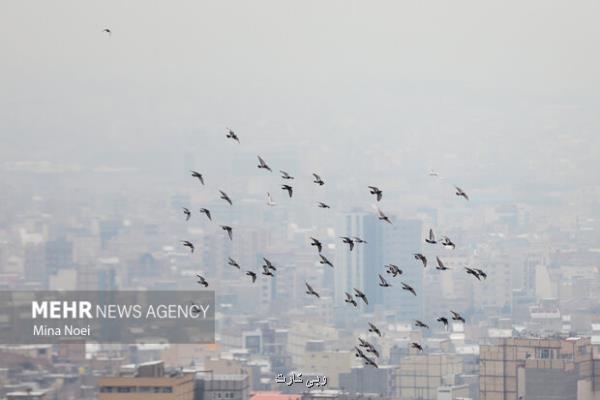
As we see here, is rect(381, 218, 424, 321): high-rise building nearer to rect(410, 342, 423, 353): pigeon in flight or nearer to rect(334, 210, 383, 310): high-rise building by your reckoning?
rect(334, 210, 383, 310): high-rise building

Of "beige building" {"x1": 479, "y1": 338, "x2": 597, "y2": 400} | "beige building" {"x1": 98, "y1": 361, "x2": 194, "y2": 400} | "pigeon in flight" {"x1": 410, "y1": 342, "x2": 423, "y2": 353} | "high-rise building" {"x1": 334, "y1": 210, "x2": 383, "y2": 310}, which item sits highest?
"high-rise building" {"x1": 334, "y1": 210, "x2": 383, "y2": 310}

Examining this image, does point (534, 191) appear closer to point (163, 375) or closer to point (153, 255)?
point (153, 255)

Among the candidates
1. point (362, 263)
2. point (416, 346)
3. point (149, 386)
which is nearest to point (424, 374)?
point (416, 346)

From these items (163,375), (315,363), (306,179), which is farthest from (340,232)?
(163,375)

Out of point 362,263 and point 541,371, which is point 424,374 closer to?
point 541,371

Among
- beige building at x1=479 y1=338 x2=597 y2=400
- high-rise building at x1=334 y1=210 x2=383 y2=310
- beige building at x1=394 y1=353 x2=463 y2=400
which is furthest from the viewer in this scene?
high-rise building at x1=334 y1=210 x2=383 y2=310

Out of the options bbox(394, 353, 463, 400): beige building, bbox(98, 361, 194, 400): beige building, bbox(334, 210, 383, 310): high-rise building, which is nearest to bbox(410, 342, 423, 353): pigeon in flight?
bbox(394, 353, 463, 400): beige building
